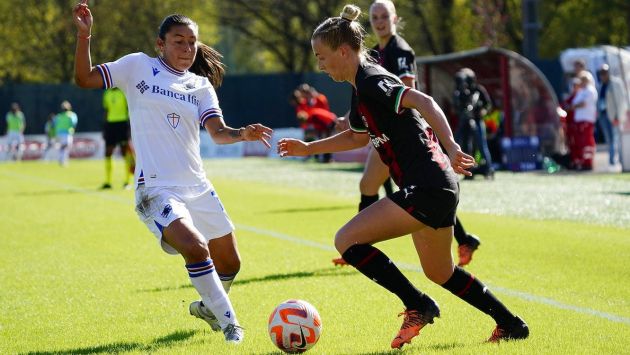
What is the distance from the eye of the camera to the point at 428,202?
573cm

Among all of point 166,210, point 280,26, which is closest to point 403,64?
point 166,210

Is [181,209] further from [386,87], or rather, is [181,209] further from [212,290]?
[386,87]

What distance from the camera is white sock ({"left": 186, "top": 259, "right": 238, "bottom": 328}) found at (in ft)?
20.6

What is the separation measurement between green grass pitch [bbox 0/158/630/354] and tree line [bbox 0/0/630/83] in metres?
29.0

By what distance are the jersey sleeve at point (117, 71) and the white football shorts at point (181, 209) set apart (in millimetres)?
668

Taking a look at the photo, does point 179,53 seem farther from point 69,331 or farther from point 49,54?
point 49,54

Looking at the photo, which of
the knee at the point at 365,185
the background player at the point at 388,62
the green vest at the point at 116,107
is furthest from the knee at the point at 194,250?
the green vest at the point at 116,107

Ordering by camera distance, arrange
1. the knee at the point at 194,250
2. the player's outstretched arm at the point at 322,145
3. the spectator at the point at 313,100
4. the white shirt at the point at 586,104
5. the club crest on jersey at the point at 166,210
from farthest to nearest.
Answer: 1. the spectator at the point at 313,100
2. the white shirt at the point at 586,104
3. the player's outstretched arm at the point at 322,145
4. the club crest on jersey at the point at 166,210
5. the knee at the point at 194,250

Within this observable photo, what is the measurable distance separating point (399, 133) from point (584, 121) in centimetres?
1741

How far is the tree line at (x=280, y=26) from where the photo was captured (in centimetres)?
4612

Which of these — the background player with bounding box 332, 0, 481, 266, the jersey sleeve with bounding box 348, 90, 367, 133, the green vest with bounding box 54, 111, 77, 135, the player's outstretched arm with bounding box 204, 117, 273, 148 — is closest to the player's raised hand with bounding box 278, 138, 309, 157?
the player's outstretched arm with bounding box 204, 117, 273, 148

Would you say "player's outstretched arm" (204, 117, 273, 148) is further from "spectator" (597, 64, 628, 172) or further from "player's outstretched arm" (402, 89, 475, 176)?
"spectator" (597, 64, 628, 172)

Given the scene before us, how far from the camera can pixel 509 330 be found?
20.0 ft

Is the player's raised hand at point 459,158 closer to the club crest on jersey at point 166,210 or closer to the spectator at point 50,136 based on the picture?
the club crest on jersey at point 166,210
